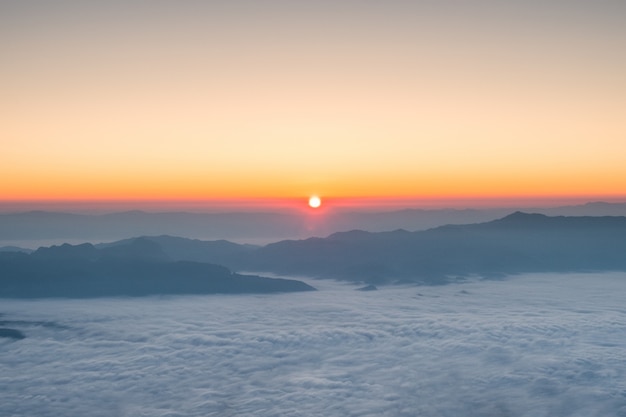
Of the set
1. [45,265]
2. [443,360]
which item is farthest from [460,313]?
[45,265]

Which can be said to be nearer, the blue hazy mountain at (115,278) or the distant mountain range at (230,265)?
the blue hazy mountain at (115,278)

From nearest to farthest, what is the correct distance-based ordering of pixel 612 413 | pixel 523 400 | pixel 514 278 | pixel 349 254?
pixel 612 413 < pixel 523 400 < pixel 514 278 < pixel 349 254

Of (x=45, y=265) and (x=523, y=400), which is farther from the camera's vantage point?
(x=45, y=265)

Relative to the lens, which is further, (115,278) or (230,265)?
(230,265)

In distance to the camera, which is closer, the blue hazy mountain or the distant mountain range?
the blue hazy mountain

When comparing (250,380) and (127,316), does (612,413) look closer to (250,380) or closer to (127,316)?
(250,380)

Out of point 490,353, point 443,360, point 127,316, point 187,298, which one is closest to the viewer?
point 443,360

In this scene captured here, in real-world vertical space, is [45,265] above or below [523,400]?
above
